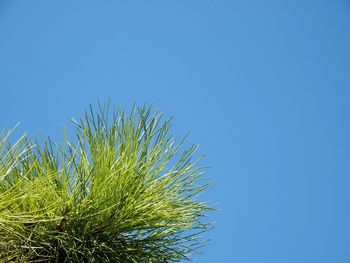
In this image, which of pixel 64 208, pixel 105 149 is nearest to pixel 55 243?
pixel 64 208

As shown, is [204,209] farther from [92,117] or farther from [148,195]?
[92,117]

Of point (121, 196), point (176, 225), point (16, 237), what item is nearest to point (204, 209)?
point (176, 225)

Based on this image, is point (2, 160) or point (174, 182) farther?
point (174, 182)

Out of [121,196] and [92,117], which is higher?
[92,117]

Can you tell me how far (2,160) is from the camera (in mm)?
678

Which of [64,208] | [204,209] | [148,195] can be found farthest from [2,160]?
[204,209]

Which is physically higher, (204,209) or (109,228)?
(204,209)

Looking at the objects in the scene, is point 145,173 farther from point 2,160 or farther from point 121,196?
point 2,160

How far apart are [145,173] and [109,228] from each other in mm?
95

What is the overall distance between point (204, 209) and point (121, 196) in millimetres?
163

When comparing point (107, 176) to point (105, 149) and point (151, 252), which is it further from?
point (151, 252)

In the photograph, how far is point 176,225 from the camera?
0.82m

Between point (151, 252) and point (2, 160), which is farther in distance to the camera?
point (151, 252)

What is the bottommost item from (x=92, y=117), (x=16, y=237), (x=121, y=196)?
(x=16, y=237)
